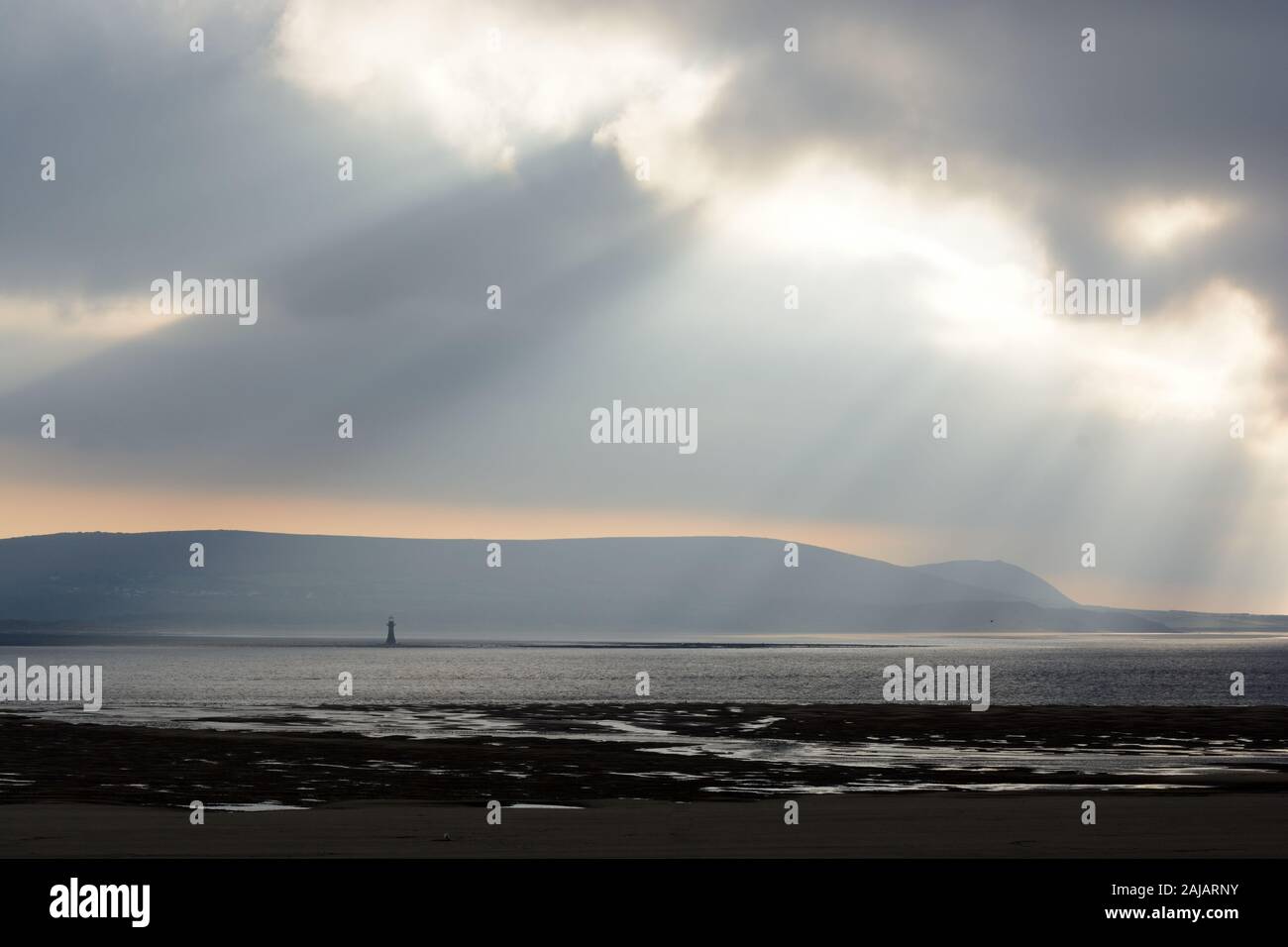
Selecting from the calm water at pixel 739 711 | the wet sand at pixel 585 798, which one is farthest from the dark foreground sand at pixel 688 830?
the calm water at pixel 739 711

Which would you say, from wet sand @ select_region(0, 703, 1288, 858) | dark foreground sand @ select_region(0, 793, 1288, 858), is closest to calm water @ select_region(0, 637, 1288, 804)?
wet sand @ select_region(0, 703, 1288, 858)

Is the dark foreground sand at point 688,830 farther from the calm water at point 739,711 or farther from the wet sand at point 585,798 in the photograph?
the calm water at point 739,711

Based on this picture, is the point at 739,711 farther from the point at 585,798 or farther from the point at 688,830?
the point at 688,830

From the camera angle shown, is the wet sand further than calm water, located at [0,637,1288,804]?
No

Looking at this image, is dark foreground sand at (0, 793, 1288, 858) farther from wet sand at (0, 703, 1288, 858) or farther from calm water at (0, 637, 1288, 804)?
calm water at (0, 637, 1288, 804)

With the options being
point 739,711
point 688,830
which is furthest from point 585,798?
point 739,711

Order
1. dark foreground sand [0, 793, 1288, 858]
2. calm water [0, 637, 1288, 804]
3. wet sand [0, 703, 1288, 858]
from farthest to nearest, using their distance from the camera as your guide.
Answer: calm water [0, 637, 1288, 804]
wet sand [0, 703, 1288, 858]
dark foreground sand [0, 793, 1288, 858]

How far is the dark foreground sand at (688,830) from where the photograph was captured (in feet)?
93.5

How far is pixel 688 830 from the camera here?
3225cm

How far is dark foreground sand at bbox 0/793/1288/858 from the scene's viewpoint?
28.5 metres
